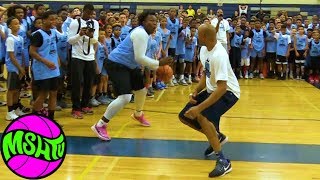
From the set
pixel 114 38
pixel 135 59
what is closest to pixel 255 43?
pixel 114 38

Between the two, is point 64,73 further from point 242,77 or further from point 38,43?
point 242,77

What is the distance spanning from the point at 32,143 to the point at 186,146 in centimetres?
327

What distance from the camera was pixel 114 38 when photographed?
771 cm

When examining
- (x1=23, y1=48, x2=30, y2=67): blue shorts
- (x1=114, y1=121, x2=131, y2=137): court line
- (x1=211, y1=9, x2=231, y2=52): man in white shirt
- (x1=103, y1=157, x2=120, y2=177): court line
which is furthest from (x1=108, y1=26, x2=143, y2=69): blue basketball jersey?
(x1=211, y1=9, x2=231, y2=52): man in white shirt

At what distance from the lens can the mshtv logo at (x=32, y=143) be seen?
1.91 metres

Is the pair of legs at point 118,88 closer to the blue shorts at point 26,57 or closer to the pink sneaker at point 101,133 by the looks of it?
the pink sneaker at point 101,133

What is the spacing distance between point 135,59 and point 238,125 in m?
1.98

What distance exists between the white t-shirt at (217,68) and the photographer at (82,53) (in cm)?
243

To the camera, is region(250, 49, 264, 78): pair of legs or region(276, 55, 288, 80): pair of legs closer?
region(276, 55, 288, 80): pair of legs

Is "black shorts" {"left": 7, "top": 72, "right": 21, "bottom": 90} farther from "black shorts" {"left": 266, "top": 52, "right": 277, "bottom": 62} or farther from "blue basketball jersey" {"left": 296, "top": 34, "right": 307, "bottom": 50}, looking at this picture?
"blue basketball jersey" {"left": 296, "top": 34, "right": 307, "bottom": 50}

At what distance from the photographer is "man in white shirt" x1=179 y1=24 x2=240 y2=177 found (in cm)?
387

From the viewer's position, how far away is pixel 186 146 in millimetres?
5031

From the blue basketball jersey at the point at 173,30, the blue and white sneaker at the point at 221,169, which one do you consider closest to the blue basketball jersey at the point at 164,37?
the blue basketball jersey at the point at 173,30

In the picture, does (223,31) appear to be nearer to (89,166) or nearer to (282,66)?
(282,66)
